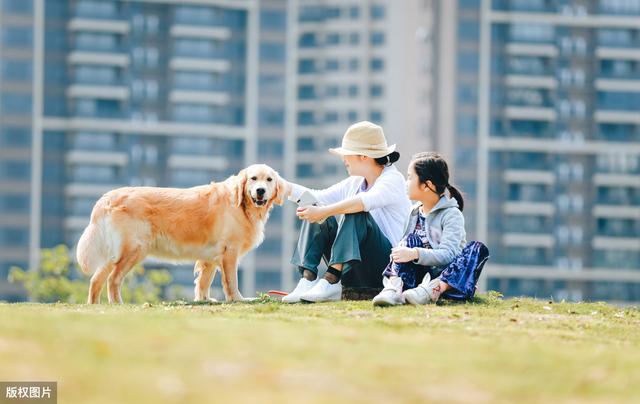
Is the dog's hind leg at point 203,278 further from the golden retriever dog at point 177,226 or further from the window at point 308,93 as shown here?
the window at point 308,93

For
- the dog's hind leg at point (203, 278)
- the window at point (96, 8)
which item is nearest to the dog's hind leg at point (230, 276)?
the dog's hind leg at point (203, 278)

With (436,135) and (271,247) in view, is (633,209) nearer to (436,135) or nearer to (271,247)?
(436,135)

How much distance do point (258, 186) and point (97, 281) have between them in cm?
207

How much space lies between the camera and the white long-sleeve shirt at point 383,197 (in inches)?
479

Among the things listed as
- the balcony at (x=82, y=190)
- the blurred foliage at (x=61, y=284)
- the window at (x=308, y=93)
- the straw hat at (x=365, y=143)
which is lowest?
the blurred foliage at (x=61, y=284)

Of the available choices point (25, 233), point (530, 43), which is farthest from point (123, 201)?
point (530, 43)

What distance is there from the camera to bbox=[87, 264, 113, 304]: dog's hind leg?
1394 cm

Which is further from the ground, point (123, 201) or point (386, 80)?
point (386, 80)

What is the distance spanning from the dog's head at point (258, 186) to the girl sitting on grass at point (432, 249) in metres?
2.09

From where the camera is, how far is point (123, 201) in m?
13.9

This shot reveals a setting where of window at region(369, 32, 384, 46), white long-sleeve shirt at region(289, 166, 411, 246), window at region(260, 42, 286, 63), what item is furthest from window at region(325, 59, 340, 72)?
white long-sleeve shirt at region(289, 166, 411, 246)

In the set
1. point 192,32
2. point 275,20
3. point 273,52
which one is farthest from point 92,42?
point 275,20

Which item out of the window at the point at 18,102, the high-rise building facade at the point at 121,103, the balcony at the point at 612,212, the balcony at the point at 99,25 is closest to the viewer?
the high-rise building facade at the point at 121,103

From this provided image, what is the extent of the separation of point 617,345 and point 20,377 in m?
4.74
